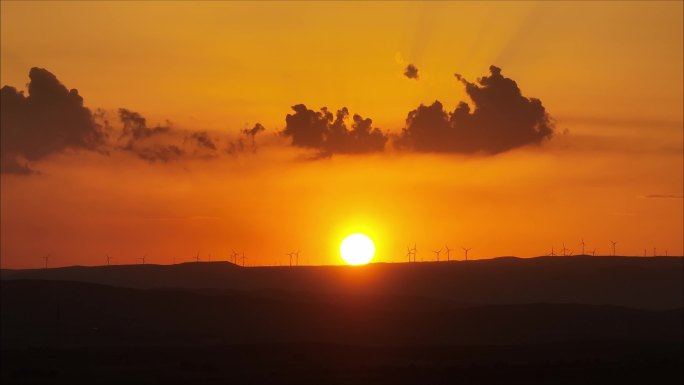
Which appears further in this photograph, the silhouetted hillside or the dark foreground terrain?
the dark foreground terrain

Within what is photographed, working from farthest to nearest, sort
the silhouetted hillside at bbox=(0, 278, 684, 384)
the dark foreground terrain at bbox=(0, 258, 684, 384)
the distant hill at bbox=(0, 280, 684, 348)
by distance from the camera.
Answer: the distant hill at bbox=(0, 280, 684, 348), the dark foreground terrain at bbox=(0, 258, 684, 384), the silhouetted hillside at bbox=(0, 278, 684, 384)

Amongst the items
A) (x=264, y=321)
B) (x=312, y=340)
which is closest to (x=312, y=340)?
(x=312, y=340)

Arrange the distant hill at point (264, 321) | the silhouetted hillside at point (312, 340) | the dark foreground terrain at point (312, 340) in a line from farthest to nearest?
the distant hill at point (264, 321), the dark foreground terrain at point (312, 340), the silhouetted hillside at point (312, 340)

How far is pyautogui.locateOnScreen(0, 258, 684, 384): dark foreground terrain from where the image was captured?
85.8m

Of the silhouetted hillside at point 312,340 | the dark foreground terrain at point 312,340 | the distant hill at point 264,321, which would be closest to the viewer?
the silhouetted hillside at point 312,340

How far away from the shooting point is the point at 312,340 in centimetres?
13650

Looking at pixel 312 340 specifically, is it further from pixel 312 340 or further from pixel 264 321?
pixel 264 321

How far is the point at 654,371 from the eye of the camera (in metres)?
89.6

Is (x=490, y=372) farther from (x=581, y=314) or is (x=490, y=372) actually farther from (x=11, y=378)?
(x=581, y=314)

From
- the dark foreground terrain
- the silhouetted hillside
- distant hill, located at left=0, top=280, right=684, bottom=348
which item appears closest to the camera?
the silhouetted hillside

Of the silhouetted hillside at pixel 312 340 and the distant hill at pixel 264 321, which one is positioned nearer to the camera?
the silhouetted hillside at pixel 312 340

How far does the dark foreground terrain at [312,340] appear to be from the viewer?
8575cm

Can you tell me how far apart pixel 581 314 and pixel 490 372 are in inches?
3327

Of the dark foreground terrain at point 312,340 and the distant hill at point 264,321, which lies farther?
the distant hill at point 264,321
